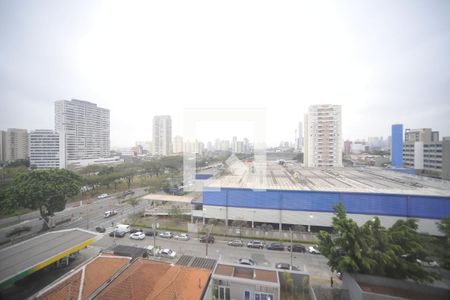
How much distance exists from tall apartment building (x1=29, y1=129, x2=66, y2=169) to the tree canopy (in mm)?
24296

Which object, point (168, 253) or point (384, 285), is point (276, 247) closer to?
point (384, 285)

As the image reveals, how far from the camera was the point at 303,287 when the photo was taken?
4.27m

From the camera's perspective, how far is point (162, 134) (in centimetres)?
4006

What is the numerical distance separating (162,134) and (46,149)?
842 inches

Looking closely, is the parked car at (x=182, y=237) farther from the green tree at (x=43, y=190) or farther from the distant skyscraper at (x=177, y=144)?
→ the distant skyscraper at (x=177, y=144)

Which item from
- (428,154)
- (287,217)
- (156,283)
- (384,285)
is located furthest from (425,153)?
(156,283)

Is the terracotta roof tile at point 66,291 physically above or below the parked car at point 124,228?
above

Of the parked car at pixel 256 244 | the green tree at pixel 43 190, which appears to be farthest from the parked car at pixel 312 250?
the green tree at pixel 43 190

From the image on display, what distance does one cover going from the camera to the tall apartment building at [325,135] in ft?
65.5

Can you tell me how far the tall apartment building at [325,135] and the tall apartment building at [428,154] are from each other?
688 cm

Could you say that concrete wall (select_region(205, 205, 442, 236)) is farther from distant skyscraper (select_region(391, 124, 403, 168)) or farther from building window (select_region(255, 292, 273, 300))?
distant skyscraper (select_region(391, 124, 403, 168))

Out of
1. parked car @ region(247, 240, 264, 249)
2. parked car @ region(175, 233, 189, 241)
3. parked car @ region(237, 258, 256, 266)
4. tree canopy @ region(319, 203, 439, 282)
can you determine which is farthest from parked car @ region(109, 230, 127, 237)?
tree canopy @ region(319, 203, 439, 282)

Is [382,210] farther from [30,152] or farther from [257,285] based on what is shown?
[30,152]

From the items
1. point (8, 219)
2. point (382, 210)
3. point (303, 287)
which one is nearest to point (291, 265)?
point (303, 287)
